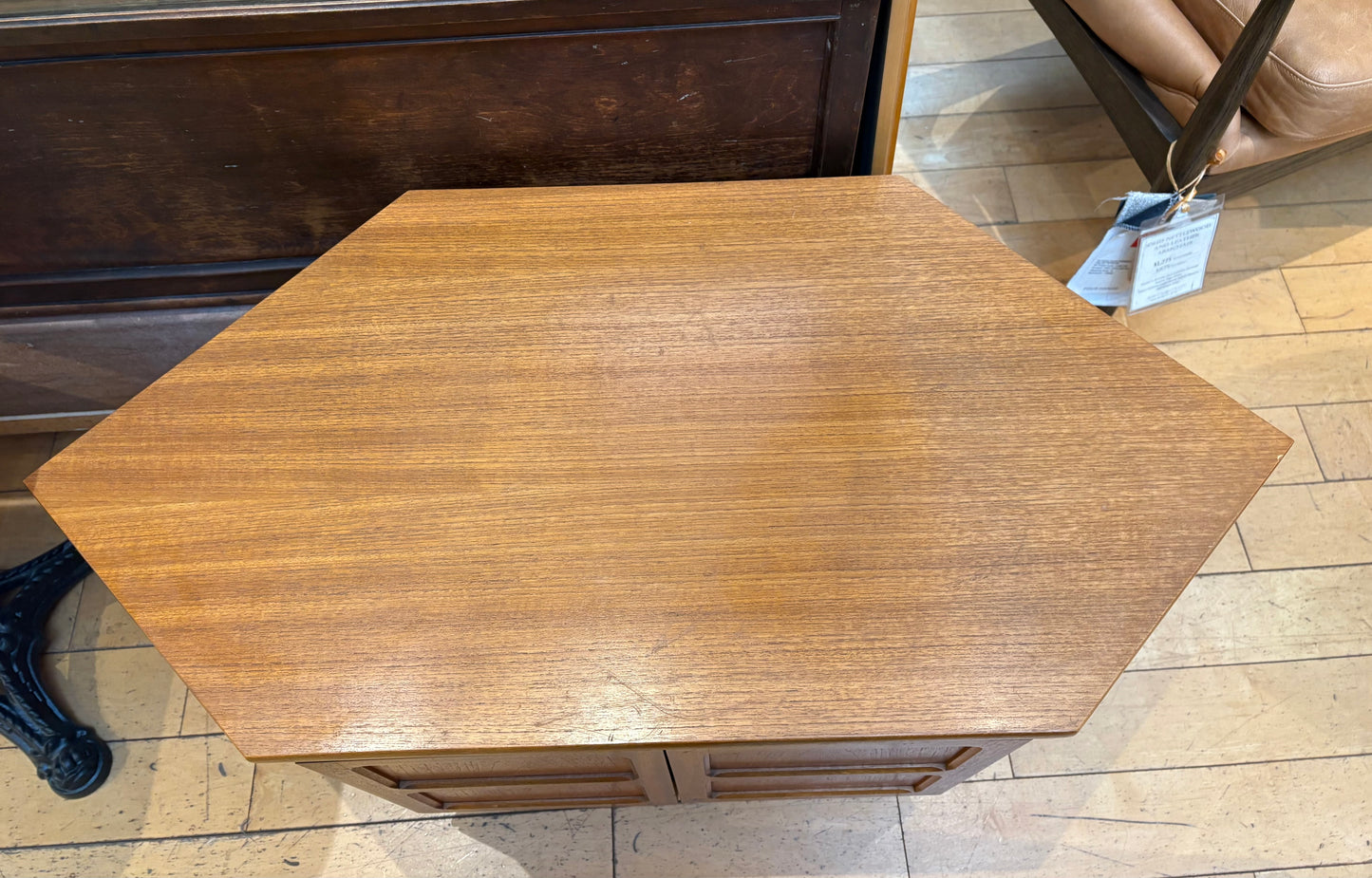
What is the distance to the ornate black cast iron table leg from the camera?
116cm

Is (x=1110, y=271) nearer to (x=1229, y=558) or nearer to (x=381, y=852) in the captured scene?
(x=1229, y=558)

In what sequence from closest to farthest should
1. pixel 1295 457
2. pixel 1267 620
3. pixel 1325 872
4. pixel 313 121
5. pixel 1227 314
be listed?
pixel 313 121, pixel 1325 872, pixel 1267 620, pixel 1295 457, pixel 1227 314

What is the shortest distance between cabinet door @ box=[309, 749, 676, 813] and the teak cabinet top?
99mm

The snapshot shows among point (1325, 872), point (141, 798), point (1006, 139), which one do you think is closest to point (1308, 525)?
point (1325, 872)

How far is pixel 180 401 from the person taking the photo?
82 cm

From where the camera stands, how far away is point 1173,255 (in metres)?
1.07

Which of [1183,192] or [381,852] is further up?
[1183,192]

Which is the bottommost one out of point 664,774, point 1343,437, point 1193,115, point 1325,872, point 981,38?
point 1325,872

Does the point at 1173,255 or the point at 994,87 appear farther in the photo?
the point at 994,87

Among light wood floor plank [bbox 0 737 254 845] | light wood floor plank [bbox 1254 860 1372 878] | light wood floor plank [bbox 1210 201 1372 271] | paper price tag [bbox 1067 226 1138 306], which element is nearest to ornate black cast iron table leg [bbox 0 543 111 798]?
light wood floor plank [bbox 0 737 254 845]

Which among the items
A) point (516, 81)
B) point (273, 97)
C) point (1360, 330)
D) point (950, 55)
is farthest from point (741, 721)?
point (950, 55)

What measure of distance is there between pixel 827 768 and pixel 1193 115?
0.88 m

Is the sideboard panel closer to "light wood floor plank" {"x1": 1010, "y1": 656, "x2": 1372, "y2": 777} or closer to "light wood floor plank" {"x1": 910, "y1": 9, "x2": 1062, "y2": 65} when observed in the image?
"light wood floor plank" {"x1": 1010, "y1": 656, "x2": 1372, "y2": 777}

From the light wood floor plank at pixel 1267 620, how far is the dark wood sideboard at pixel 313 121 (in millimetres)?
796
